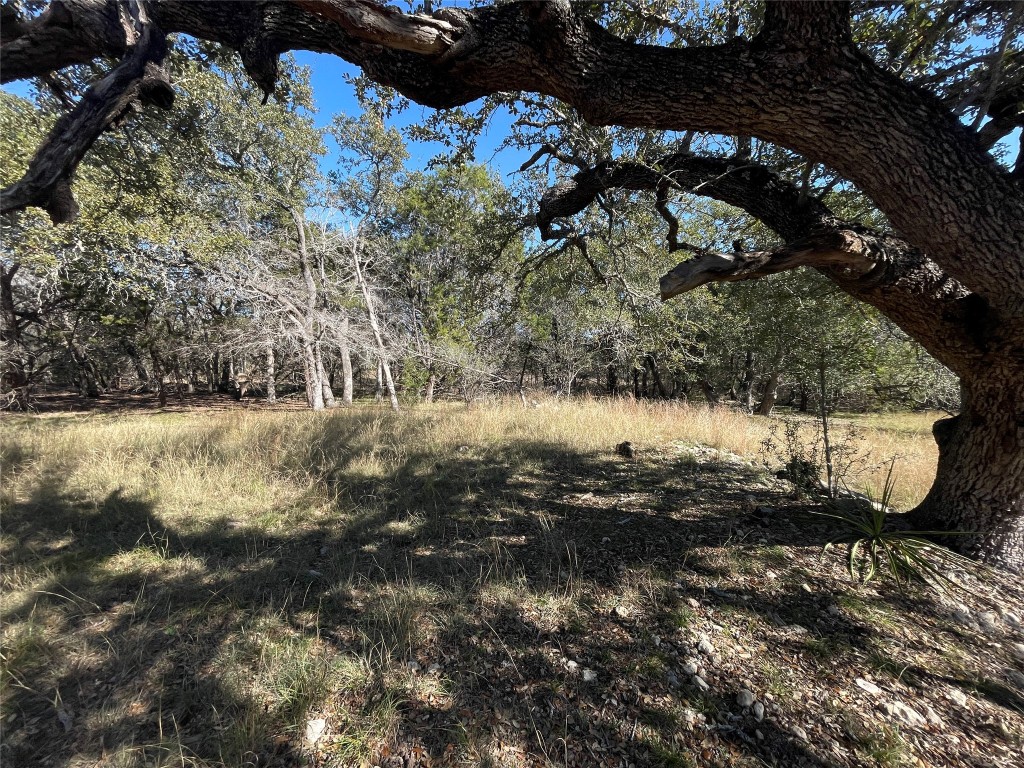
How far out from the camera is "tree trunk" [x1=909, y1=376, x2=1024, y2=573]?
2410 mm

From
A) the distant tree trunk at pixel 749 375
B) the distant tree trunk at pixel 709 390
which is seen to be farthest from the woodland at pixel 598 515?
the distant tree trunk at pixel 709 390

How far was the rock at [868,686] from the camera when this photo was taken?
1661mm

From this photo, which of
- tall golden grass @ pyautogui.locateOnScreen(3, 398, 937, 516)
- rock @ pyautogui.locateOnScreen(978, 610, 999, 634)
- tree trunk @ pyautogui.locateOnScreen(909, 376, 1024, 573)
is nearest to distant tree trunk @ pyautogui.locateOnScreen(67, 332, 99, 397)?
tall golden grass @ pyautogui.locateOnScreen(3, 398, 937, 516)

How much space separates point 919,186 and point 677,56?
4.79ft

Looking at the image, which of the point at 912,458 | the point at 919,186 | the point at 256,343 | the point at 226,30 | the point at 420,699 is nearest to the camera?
the point at 420,699

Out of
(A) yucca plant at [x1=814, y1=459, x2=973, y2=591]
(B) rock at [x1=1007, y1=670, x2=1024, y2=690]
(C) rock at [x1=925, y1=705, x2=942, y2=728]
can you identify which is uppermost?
(A) yucca plant at [x1=814, y1=459, x2=973, y2=591]

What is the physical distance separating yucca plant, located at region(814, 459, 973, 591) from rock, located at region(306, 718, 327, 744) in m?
3.29

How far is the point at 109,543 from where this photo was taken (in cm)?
330

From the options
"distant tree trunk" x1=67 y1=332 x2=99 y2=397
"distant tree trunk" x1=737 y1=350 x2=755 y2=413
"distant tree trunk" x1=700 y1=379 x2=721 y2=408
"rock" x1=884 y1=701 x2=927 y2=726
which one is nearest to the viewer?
"rock" x1=884 y1=701 x2=927 y2=726

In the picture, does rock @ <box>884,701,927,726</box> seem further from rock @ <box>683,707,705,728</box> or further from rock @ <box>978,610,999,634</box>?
rock @ <box>978,610,999,634</box>

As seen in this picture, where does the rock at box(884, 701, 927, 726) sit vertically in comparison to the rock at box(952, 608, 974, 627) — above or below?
below

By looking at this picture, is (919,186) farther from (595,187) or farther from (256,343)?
(256,343)

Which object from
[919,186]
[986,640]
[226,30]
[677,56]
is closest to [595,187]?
[677,56]

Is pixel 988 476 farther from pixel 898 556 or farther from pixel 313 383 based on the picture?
pixel 313 383
